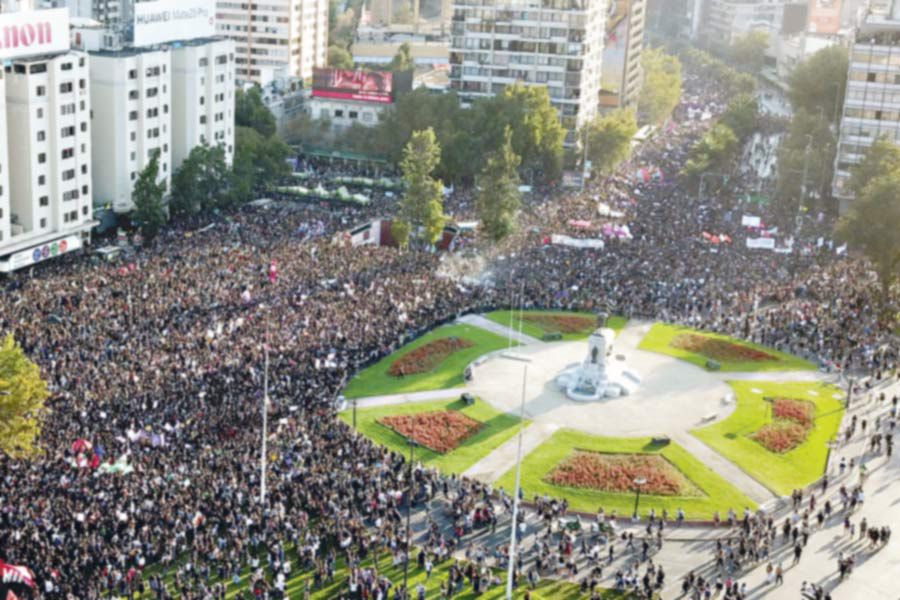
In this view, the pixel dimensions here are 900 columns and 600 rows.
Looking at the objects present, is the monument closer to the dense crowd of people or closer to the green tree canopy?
the dense crowd of people

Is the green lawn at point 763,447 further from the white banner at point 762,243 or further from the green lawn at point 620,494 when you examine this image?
the white banner at point 762,243

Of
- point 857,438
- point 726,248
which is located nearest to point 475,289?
point 726,248

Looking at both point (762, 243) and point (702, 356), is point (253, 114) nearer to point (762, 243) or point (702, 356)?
point (762, 243)

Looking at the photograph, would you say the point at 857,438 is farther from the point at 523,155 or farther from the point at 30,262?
the point at 523,155

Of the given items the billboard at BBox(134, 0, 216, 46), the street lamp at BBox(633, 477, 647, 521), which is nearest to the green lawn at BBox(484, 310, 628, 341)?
the street lamp at BBox(633, 477, 647, 521)

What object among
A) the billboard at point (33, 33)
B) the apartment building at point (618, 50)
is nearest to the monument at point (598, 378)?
the billboard at point (33, 33)
